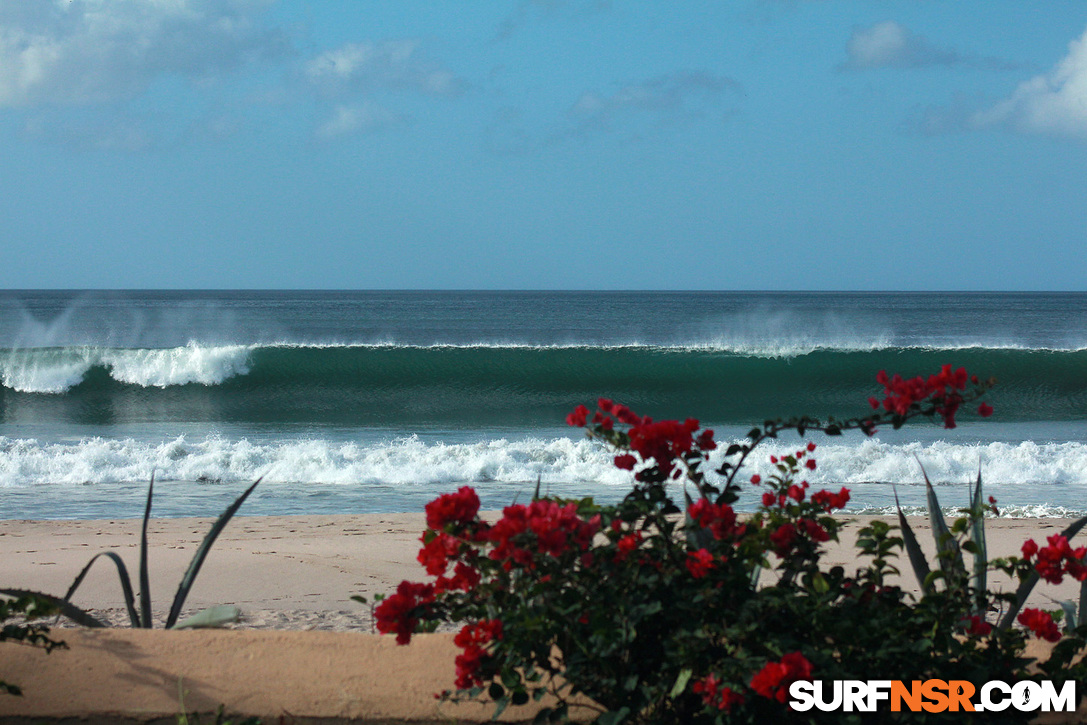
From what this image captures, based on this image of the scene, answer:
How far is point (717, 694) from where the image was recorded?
1699 millimetres

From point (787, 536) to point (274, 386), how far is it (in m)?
17.6

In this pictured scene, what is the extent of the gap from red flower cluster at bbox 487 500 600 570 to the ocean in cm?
103

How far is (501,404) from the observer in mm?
17531

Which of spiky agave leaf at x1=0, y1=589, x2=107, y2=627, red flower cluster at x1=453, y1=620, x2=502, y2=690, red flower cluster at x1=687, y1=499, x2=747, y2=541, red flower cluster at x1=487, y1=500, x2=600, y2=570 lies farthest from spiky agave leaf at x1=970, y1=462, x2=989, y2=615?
spiky agave leaf at x1=0, y1=589, x2=107, y2=627

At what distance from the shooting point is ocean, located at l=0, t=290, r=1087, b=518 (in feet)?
29.0

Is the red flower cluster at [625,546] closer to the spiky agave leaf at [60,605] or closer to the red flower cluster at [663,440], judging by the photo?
the red flower cluster at [663,440]

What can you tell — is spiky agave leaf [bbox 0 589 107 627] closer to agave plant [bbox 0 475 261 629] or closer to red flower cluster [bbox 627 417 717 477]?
agave plant [bbox 0 475 261 629]

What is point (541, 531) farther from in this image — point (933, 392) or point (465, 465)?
point (465, 465)

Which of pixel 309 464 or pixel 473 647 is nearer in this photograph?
pixel 473 647

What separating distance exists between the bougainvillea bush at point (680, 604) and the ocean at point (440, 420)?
0.87 metres

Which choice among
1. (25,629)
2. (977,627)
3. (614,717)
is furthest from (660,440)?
(25,629)

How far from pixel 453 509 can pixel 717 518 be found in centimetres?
55

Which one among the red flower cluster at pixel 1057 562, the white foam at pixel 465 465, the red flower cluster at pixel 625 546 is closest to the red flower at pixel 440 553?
the red flower cluster at pixel 625 546

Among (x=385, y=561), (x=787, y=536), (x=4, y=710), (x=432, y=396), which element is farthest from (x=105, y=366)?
(x=787, y=536)
